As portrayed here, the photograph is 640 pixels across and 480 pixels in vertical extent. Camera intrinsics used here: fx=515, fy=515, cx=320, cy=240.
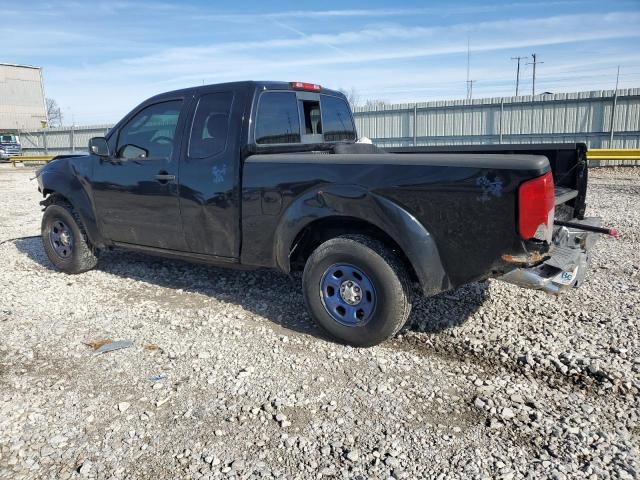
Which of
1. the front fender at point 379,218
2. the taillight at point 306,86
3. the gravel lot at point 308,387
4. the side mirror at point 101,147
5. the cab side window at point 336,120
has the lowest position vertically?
the gravel lot at point 308,387

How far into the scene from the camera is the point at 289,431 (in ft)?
9.34

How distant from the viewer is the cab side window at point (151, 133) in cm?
478

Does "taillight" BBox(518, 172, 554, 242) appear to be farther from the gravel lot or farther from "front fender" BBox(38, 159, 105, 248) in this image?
"front fender" BBox(38, 159, 105, 248)

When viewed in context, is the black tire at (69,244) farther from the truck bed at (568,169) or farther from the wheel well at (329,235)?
the truck bed at (568,169)

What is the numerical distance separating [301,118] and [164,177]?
1376mm

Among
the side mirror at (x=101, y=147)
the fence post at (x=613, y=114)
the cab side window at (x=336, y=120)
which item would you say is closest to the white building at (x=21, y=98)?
the fence post at (x=613, y=114)

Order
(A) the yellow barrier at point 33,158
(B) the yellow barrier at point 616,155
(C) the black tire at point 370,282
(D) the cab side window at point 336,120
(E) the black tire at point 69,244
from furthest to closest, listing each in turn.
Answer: (A) the yellow barrier at point 33,158
(B) the yellow barrier at point 616,155
(E) the black tire at point 69,244
(D) the cab side window at point 336,120
(C) the black tire at point 370,282

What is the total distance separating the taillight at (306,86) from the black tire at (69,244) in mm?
2863

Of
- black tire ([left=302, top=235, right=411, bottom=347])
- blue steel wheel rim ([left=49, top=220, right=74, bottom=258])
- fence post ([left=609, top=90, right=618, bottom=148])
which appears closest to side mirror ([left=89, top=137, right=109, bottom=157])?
blue steel wheel rim ([left=49, top=220, right=74, bottom=258])

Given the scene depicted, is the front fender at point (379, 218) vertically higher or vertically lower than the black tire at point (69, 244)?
higher

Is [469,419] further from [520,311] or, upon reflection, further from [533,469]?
[520,311]

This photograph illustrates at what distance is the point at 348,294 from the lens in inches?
148

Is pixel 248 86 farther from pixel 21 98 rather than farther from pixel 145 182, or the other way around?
pixel 21 98

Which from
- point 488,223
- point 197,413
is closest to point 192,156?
point 197,413
